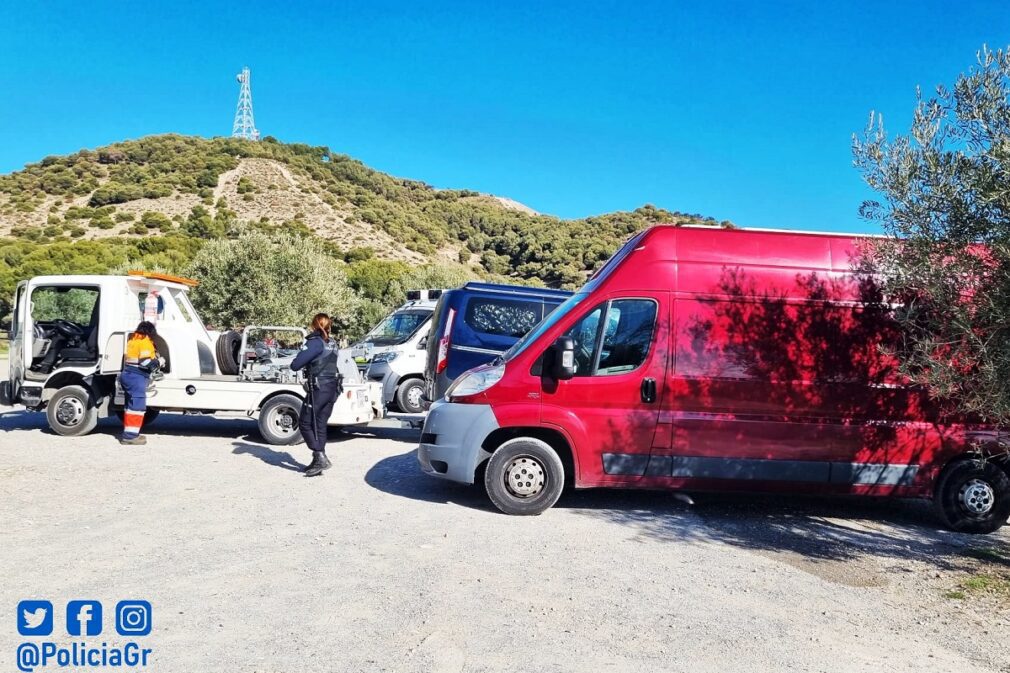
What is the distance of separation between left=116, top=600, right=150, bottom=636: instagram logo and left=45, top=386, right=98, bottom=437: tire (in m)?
7.13

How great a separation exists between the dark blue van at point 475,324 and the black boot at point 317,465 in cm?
268

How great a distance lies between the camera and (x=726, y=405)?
6695 millimetres

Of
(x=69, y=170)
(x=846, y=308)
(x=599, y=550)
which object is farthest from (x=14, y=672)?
(x=69, y=170)

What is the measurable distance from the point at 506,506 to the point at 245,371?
5631 mm

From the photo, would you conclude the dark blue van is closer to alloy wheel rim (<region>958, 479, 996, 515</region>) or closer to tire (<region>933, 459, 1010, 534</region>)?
tire (<region>933, 459, 1010, 534</region>)

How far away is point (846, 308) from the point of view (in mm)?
6766

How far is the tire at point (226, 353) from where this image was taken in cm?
1095

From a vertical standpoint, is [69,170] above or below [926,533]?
above

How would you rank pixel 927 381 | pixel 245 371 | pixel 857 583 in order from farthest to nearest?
pixel 245 371, pixel 857 583, pixel 927 381

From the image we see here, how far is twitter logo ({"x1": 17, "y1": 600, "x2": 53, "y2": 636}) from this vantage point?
12.6 ft

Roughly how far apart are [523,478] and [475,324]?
4.70 meters

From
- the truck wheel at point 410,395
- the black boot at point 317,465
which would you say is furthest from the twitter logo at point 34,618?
the truck wheel at point 410,395

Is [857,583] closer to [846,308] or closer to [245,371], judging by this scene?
[846,308]

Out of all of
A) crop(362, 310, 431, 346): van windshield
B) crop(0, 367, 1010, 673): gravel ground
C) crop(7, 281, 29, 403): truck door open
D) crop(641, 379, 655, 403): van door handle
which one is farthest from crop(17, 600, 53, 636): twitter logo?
crop(362, 310, 431, 346): van windshield
